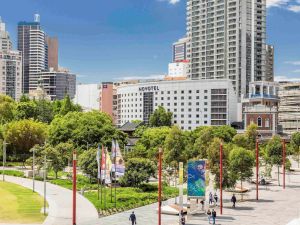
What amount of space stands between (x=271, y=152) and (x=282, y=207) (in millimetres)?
32508

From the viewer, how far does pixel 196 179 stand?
182 feet

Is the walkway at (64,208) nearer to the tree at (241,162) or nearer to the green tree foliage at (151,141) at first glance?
the tree at (241,162)

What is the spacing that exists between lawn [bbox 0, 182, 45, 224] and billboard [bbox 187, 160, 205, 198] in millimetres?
15440

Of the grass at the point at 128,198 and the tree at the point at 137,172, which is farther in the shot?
the tree at the point at 137,172

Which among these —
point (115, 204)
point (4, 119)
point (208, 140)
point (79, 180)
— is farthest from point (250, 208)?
point (4, 119)

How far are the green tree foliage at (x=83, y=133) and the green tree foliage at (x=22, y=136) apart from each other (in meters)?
4.04

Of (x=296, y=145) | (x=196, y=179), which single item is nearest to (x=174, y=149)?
(x=196, y=179)

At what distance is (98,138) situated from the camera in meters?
119

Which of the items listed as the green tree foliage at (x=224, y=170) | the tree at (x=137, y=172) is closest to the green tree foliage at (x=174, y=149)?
the green tree foliage at (x=224, y=170)

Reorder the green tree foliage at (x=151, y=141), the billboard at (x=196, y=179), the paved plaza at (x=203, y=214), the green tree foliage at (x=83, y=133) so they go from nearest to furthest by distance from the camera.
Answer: the paved plaza at (x=203, y=214) → the billboard at (x=196, y=179) → the green tree foliage at (x=83, y=133) → the green tree foliage at (x=151, y=141)

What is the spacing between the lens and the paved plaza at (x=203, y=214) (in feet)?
178

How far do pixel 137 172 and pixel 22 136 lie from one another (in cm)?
4723

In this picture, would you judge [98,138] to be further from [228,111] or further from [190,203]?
[228,111]

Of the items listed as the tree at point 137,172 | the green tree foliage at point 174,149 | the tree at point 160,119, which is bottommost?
the tree at point 137,172
